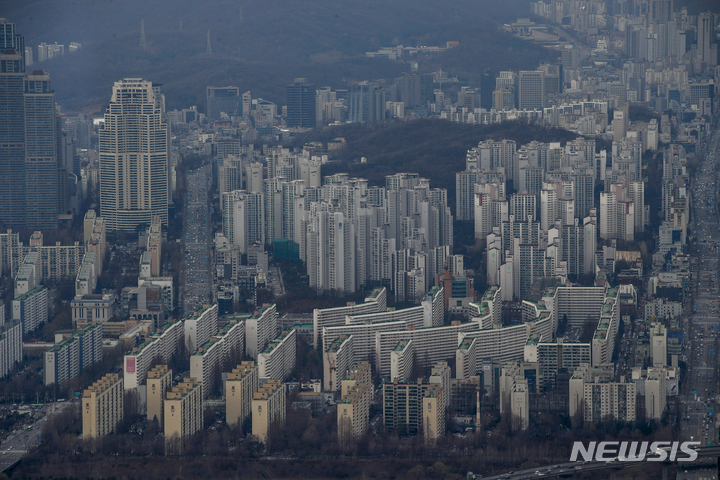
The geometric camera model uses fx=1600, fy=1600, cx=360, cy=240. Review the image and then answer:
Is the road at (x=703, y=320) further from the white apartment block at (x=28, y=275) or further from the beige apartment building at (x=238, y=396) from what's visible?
the white apartment block at (x=28, y=275)

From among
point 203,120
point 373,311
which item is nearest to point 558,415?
point 373,311

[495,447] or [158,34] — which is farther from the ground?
[158,34]

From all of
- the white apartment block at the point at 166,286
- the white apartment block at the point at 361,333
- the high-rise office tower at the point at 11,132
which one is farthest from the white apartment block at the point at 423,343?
the high-rise office tower at the point at 11,132

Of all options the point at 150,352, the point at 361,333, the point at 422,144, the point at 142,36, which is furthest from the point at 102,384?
the point at 142,36

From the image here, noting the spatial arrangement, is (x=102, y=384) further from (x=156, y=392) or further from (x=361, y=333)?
(x=361, y=333)

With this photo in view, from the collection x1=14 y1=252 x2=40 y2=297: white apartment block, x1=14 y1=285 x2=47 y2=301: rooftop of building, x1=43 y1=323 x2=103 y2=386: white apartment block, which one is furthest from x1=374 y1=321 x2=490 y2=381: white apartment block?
x1=14 y1=252 x2=40 y2=297: white apartment block

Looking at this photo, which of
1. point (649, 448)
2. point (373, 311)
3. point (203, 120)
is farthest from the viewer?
point (203, 120)

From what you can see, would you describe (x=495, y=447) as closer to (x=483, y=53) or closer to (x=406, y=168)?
(x=406, y=168)
